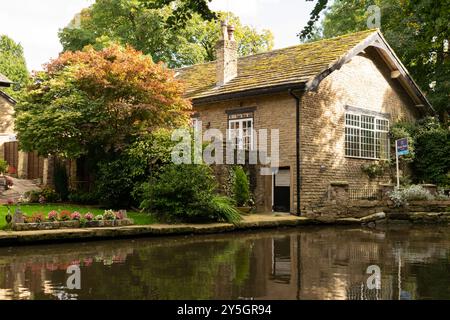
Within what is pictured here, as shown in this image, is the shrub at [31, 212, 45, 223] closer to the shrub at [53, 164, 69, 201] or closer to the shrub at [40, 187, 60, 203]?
the shrub at [40, 187, 60, 203]

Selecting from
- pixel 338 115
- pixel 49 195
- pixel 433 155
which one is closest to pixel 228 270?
pixel 49 195

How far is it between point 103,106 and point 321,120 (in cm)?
875

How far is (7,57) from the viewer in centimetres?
5359

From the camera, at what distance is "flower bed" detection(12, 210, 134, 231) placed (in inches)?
456

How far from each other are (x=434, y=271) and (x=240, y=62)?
1927 cm

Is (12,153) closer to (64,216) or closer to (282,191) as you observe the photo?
(282,191)

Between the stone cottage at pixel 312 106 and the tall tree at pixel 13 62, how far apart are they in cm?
3374

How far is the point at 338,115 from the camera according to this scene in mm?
21375

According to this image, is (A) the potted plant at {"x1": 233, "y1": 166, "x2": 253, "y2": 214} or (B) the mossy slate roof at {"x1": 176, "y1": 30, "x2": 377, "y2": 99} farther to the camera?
(B) the mossy slate roof at {"x1": 176, "y1": 30, "x2": 377, "y2": 99}

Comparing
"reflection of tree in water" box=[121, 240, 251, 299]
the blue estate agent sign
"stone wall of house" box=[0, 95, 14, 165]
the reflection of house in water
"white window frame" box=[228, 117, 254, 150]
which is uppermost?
"stone wall of house" box=[0, 95, 14, 165]

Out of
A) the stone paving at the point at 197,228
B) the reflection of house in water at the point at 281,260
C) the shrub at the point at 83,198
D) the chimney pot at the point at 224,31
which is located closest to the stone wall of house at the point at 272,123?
the stone paving at the point at 197,228

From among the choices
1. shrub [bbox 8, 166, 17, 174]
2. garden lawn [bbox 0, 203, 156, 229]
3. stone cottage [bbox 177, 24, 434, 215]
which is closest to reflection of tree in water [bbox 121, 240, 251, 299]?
garden lawn [bbox 0, 203, 156, 229]

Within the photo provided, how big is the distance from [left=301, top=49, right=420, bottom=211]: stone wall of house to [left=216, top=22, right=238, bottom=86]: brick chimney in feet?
16.3
